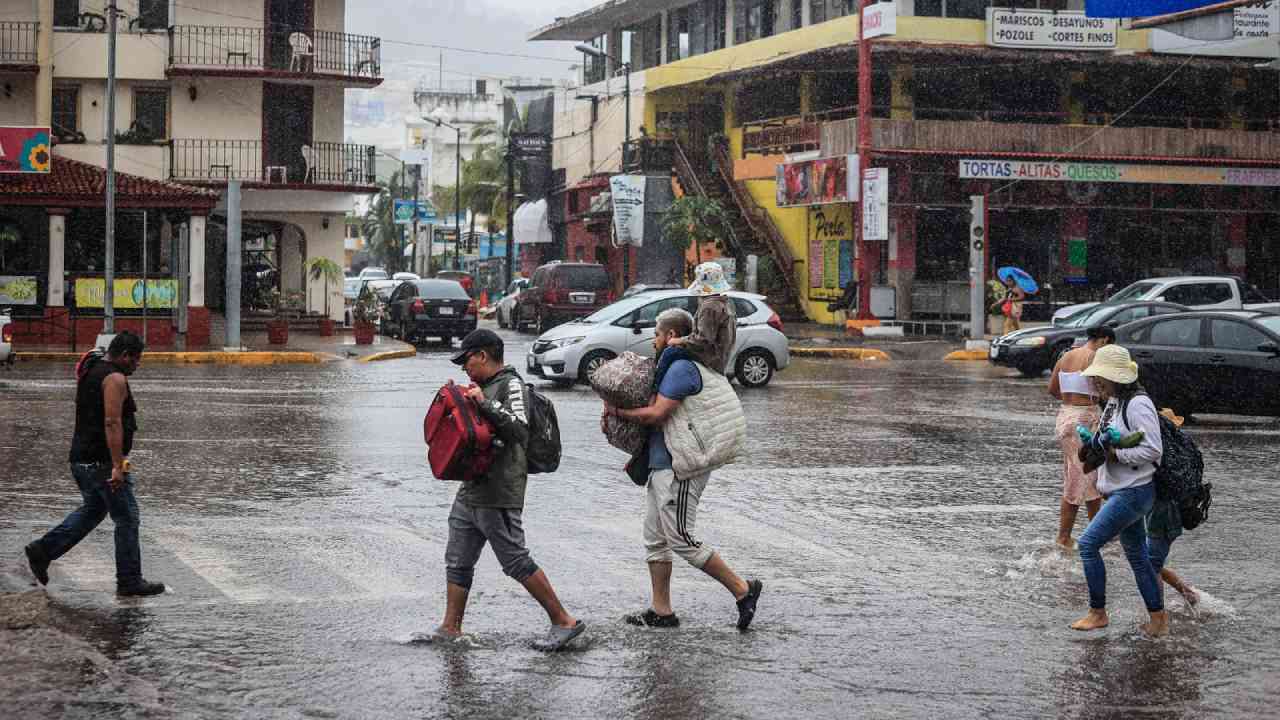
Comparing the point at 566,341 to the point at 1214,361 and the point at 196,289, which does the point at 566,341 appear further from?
the point at 196,289

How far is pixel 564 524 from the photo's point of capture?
11.9m

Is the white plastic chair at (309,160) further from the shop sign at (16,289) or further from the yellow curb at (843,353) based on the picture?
the yellow curb at (843,353)

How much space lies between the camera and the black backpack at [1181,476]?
333 inches

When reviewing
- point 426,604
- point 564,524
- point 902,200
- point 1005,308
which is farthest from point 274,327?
point 426,604

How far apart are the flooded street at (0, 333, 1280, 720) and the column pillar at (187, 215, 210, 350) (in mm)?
17390

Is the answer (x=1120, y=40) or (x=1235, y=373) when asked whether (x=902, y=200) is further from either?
(x=1235, y=373)

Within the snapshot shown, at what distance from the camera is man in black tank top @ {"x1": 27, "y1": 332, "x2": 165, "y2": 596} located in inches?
354

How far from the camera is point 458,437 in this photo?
300 inches

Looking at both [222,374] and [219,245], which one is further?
[219,245]

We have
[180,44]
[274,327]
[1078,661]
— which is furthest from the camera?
[180,44]

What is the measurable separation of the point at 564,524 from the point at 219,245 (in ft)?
120

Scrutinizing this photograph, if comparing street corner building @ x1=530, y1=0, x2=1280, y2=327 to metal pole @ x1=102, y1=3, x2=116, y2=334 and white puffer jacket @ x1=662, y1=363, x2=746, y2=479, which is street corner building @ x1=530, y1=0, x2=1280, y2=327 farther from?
white puffer jacket @ x1=662, y1=363, x2=746, y2=479

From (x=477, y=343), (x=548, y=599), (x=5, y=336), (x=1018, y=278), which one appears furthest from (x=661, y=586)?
(x=1018, y=278)

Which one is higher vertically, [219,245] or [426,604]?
[219,245]
